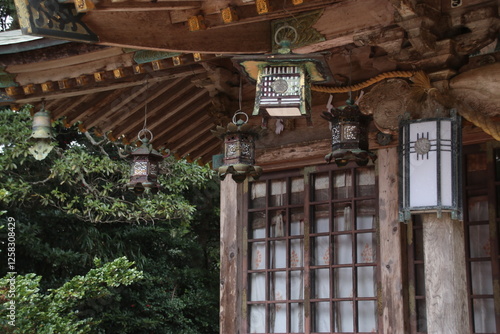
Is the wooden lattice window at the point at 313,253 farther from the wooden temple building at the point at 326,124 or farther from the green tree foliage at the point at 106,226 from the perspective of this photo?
the green tree foliage at the point at 106,226

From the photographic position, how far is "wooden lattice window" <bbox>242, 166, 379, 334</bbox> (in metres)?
5.82

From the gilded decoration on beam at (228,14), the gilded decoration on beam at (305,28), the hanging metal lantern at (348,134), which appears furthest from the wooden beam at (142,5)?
the hanging metal lantern at (348,134)

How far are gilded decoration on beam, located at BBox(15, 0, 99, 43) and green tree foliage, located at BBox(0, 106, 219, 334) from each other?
250 inches

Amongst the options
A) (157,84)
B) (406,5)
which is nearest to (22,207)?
(157,84)

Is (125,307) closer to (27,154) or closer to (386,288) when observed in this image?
(27,154)

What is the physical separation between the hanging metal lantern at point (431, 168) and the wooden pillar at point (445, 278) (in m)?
0.11

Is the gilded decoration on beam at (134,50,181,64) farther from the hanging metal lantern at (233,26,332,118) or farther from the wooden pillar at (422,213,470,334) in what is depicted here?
the wooden pillar at (422,213,470,334)

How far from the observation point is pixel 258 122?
6562 millimetres

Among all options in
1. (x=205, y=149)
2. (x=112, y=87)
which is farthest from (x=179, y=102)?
(x=205, y=149)

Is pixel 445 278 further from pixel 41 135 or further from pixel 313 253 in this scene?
pixel 41 135

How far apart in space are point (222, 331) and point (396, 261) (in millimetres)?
1796

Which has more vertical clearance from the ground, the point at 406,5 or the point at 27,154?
the point at 27,154

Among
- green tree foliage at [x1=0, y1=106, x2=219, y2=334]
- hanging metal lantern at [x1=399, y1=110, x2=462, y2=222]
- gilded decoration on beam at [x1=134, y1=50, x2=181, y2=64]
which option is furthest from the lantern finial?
green tree foliage at [x1=0, y1=106, x2=219, y2=334]

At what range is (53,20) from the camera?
4.68m
